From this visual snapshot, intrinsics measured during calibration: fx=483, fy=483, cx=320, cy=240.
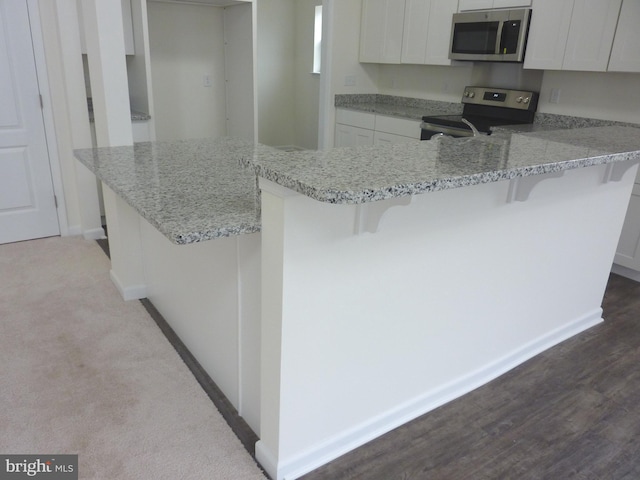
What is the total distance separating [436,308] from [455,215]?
372mm

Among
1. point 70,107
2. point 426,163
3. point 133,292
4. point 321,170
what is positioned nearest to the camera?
point 321,170

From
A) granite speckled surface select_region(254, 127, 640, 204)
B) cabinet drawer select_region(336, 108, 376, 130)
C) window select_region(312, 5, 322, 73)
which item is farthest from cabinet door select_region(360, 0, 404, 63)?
granite speckled surface select_region(254, 127, 640, 204)

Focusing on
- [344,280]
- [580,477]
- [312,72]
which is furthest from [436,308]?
[312,72]

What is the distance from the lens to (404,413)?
192cm

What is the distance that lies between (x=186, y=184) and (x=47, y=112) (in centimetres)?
226

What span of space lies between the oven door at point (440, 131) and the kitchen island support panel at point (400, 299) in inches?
63.3

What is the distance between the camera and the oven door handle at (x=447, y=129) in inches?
152

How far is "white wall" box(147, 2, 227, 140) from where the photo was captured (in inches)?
194

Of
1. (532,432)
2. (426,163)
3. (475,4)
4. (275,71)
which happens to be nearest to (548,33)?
(475,4)

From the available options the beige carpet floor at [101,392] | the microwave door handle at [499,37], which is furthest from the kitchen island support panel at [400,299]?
the microwave door handle at [499,37]

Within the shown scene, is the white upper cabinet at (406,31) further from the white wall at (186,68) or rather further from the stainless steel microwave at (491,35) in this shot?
the white wall at (186,68)

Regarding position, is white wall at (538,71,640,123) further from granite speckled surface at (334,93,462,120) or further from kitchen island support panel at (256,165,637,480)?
kitchen island support panel at (256,165,637,480)

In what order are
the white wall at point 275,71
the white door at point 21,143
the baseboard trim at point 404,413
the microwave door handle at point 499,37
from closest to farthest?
the baseboard trim at point 404,413 → the white door at point 21,143 → the microwave door handle at point 499,37 → the white wall at point 275,71

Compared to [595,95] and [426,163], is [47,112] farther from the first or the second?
[595,95]
